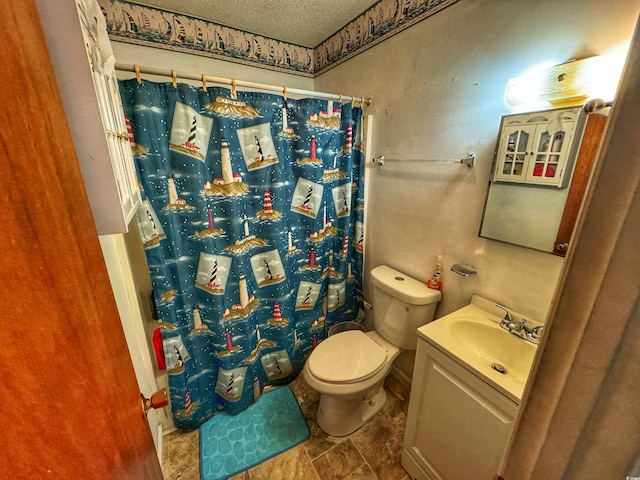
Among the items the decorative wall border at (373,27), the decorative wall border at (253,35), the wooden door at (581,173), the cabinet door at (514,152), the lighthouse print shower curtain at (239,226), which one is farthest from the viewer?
the decorative wall border at (253,35)

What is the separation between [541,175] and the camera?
1.04 metres

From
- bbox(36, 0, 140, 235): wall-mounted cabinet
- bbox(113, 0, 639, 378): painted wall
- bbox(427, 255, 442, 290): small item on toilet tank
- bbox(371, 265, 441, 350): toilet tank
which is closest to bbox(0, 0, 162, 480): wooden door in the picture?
bbox(36, 0, 140, 235): wall-mounted cabinet

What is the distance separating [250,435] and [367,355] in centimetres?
86

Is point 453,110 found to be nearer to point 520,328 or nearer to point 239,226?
point 520,328

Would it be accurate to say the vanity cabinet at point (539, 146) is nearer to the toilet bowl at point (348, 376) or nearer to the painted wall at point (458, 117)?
the painted wall at point (458, 117)

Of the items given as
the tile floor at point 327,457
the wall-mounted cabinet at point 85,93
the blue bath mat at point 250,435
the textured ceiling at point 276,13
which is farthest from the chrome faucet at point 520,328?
the textured ceiling at point 276,13

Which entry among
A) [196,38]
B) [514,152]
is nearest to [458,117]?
[514,152]

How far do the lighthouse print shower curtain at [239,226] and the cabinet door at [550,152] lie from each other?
1005 mm

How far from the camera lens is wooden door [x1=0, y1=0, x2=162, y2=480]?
0.95ft

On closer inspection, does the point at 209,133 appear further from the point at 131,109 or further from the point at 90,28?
the point at 90,28

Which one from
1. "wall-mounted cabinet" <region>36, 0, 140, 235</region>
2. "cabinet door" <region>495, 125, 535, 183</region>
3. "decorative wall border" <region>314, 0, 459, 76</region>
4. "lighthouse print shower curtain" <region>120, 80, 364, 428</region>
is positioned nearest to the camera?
"wall-mounted cabinet" <region>36, 0, 140, 235</region>

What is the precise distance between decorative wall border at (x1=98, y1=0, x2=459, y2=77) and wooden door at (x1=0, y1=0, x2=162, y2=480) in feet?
5.28

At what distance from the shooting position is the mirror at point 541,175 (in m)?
0.93

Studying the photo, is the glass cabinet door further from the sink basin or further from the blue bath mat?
the blue bath mat
